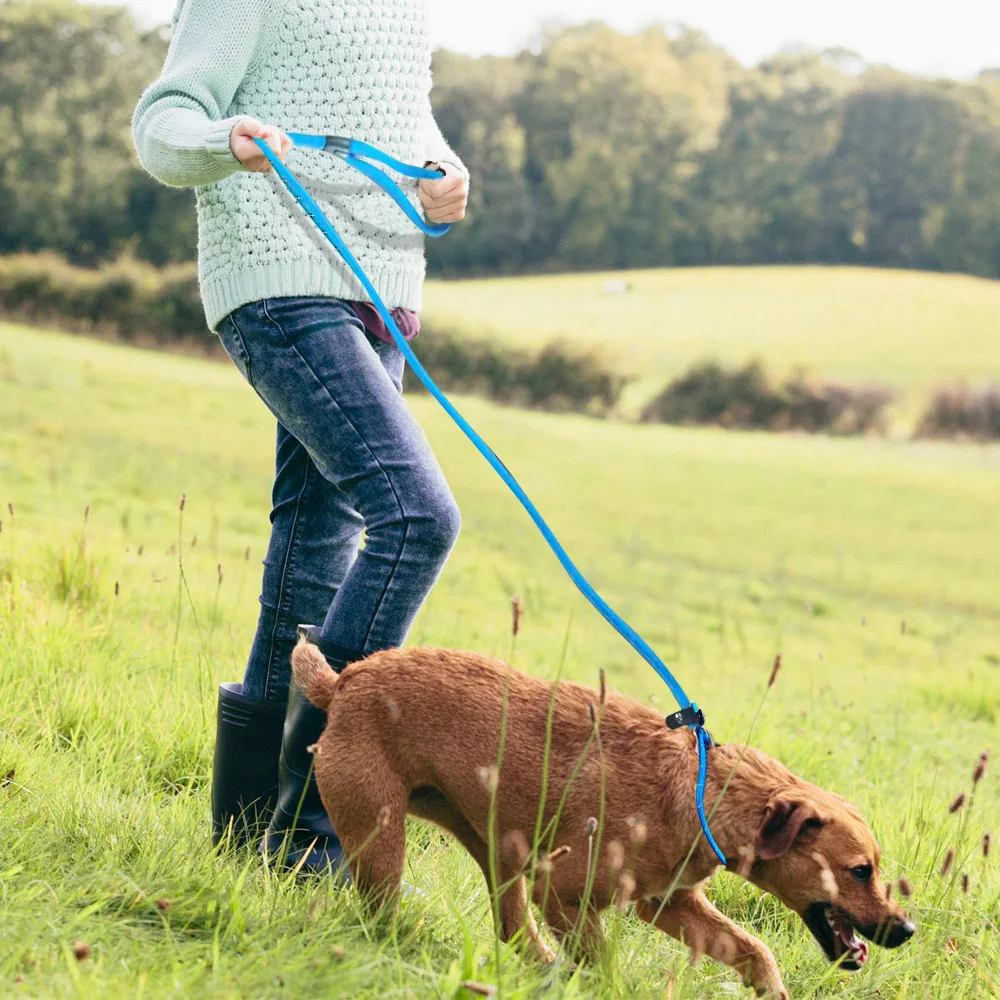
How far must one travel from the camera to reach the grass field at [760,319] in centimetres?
2623

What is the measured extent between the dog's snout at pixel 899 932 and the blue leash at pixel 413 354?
1.16 ft

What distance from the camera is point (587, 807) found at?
2.25m

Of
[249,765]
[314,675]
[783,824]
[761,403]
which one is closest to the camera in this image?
[783,824]

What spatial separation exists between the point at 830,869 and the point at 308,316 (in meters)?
1.58

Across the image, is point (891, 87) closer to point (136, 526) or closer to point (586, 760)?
point (136, 526)

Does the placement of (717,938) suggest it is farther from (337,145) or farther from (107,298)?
(107,298)

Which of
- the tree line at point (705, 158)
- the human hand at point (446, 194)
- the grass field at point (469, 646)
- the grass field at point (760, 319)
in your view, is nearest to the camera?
the grass field at point (469, 646)

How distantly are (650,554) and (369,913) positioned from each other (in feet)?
40.0

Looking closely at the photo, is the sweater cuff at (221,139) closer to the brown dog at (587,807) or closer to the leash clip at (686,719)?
the brown dog at (587,807)

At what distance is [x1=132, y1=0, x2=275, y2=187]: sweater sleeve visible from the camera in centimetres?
243

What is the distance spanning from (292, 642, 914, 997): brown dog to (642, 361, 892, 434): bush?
2263cm

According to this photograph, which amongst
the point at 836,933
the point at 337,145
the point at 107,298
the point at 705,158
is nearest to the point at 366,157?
the point at 337,145

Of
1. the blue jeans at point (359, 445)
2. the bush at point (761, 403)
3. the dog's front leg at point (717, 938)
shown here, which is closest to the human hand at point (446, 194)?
the blue jeans at point (359, 445)

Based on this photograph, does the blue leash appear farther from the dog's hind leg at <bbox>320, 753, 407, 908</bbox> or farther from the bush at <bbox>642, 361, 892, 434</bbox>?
the bush at <bbox>642, 361, 892, 434</bbox>
